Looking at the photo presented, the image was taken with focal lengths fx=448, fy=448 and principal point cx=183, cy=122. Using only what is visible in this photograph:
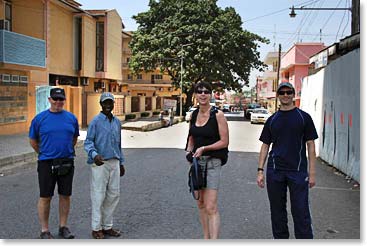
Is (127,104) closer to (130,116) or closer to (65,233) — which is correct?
(130,116)

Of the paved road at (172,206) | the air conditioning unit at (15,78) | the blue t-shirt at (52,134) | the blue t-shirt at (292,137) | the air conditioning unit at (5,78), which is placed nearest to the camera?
the blue t-shirt at (292,137)

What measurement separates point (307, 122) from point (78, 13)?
20.7 metres

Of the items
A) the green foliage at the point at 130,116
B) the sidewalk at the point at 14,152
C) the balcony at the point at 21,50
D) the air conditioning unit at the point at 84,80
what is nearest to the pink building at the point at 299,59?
the green foliage at the point at 130,116

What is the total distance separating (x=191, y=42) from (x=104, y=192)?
3238 centimetres

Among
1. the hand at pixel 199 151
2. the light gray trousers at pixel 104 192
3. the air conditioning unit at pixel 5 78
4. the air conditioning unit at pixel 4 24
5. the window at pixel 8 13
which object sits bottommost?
the light gray trousers at pixel 104 192

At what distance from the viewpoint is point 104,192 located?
5031 mm

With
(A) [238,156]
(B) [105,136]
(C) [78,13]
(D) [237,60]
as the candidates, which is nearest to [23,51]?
(C) [78,13]

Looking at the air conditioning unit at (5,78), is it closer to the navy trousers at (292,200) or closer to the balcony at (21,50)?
the balcony at (21,50)

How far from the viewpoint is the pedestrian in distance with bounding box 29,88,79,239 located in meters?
4.95

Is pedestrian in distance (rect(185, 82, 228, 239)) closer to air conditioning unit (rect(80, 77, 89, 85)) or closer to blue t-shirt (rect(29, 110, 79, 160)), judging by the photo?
blue t-shirt (rect(29, 110, 79, 160))

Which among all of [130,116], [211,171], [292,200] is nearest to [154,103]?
[130,116]

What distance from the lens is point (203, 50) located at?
3603cm

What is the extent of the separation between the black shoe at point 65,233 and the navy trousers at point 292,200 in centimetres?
228

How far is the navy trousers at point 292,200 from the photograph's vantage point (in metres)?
4.32
